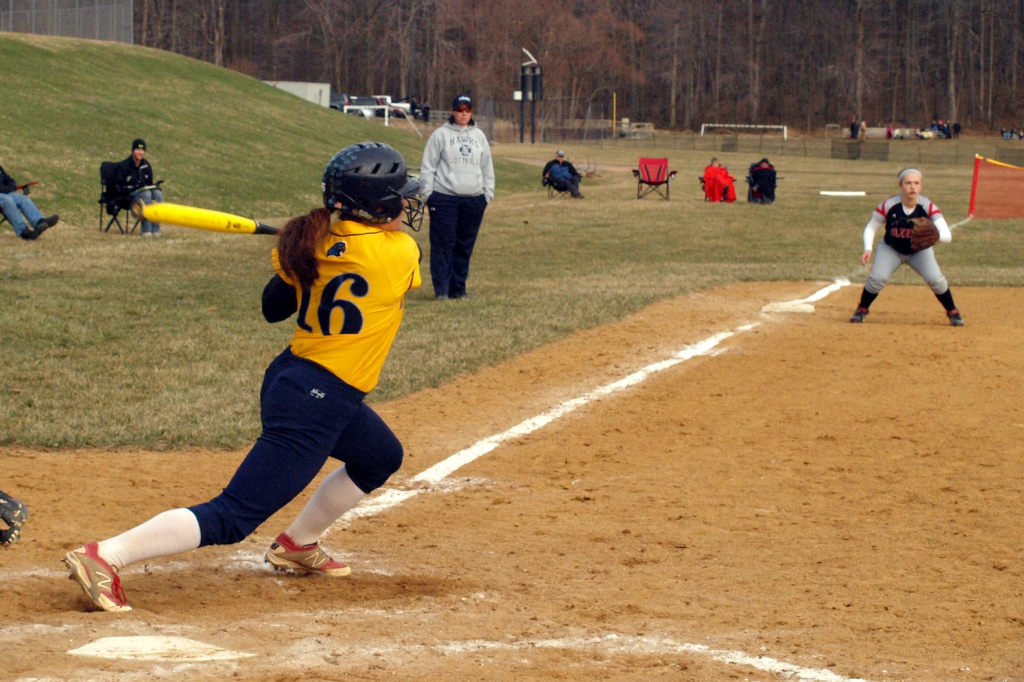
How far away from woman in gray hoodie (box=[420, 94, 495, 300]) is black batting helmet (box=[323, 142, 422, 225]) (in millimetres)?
7939

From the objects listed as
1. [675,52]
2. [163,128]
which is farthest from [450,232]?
[675,52]

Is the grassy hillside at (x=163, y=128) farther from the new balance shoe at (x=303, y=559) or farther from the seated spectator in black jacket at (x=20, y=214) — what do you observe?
the new balance shoe at (x=303, y=559)

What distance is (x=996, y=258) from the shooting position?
19.9 metres

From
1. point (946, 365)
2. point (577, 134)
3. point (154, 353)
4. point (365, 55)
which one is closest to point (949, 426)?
point (946, 365)

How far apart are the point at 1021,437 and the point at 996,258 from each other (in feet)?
43.9

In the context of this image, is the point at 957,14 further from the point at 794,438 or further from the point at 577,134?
the point at 794,438

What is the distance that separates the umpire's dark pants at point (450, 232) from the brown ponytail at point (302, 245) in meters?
8.16

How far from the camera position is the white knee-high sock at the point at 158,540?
4.36 metres

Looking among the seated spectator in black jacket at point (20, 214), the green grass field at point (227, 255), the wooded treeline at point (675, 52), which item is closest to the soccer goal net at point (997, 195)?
the green grass field at point (227, 255)

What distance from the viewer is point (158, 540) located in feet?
14.4

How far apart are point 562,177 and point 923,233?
22.0m

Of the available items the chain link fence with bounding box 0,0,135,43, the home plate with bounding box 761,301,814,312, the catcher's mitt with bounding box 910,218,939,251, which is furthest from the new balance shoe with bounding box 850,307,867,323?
the chain link fence with bounding box 0,0,135,43


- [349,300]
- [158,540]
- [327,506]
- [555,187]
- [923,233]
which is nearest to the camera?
[158,540]

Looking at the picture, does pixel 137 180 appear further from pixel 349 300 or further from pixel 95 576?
pixel 95 576
